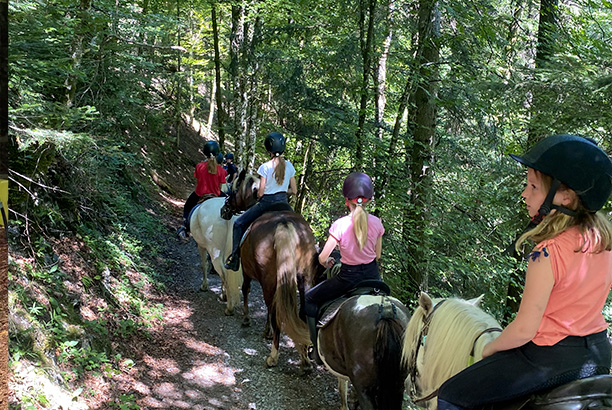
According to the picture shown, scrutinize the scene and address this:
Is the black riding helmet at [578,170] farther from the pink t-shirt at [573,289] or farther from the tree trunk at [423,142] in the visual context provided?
the tree trunk at [423,142]

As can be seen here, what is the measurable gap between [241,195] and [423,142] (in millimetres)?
3204

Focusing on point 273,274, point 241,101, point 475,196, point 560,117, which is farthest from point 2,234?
point 241,101

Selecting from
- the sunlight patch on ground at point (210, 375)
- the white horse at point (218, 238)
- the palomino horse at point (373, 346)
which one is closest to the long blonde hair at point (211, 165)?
the white horse at point (218, 238)

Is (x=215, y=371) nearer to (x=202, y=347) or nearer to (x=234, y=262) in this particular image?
(x=202, y=347)

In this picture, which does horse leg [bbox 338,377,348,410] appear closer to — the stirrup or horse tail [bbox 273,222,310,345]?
horse tail [bbox 273,222,310,345]

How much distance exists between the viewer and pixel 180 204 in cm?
1563

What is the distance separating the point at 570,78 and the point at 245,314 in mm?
6090

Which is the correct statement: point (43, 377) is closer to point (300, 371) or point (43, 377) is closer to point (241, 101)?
point (300, 371)

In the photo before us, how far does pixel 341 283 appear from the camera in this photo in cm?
425

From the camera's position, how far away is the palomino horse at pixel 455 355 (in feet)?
6.47

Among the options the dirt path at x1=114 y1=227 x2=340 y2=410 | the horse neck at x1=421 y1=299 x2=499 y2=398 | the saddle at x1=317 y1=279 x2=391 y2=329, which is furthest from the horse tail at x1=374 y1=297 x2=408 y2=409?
the dirt path at x1=114 y1=227 x2=340 y2=410

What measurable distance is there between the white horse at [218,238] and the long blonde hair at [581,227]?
578 cm

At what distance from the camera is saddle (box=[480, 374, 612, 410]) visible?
1957 mm

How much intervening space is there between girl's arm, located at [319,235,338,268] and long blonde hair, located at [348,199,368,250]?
248mm
